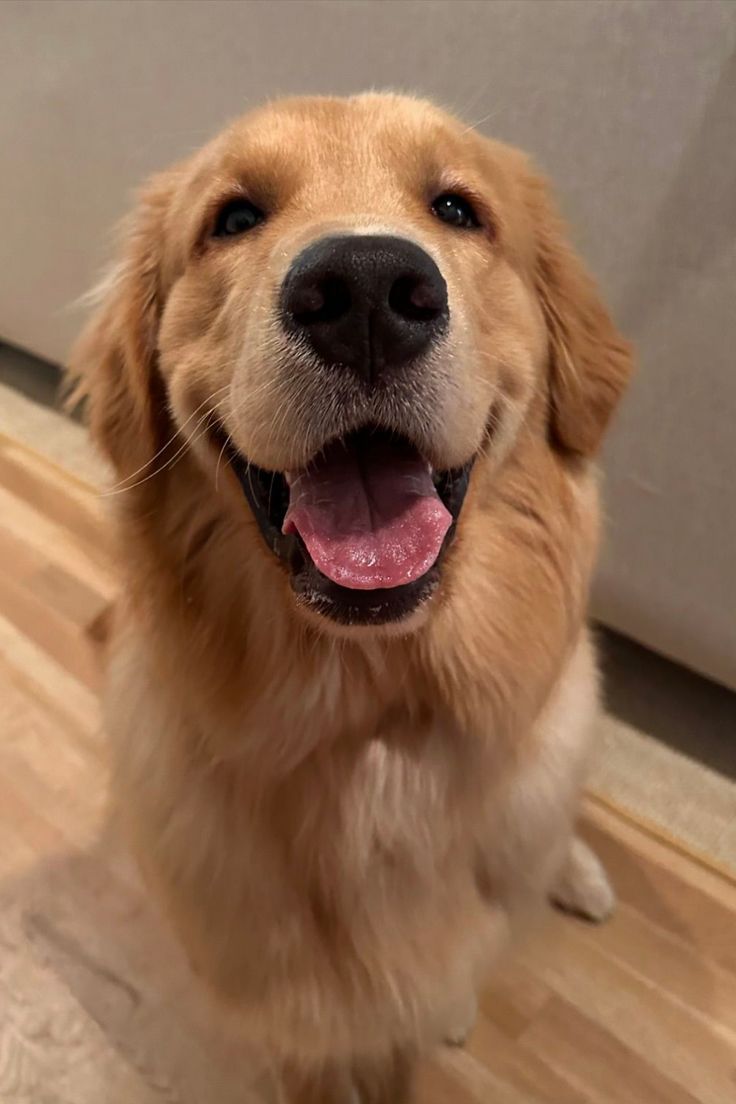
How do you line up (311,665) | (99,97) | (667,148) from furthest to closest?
(99,97), (667,148), (311,665)

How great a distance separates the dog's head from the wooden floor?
75 cm

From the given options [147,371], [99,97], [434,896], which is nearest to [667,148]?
[147,371]

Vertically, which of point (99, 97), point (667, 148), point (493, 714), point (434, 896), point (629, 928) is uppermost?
point (667, 148)

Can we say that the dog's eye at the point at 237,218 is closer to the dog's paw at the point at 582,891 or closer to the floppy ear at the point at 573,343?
the floppy ear at the point at 573,343

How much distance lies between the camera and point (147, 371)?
1.02m

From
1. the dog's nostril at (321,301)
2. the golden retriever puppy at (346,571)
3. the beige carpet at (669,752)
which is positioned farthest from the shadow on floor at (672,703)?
the dog's nostril at (321,301)

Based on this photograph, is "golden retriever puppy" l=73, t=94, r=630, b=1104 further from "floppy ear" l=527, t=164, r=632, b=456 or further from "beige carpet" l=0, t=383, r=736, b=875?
"beige carpet" l=0, t=383, r=736, b=875

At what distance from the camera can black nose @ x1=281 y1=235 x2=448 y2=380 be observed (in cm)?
70

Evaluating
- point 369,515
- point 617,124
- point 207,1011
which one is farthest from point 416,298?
point 207,1011

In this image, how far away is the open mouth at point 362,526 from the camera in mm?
799

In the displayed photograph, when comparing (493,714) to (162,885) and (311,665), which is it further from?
(162,885)

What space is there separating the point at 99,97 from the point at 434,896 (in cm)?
181

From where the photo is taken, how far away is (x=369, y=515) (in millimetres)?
829

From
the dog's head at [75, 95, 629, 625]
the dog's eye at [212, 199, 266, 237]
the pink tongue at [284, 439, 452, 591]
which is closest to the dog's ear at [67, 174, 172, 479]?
the dog's head at [75, 95, 629, 625]
